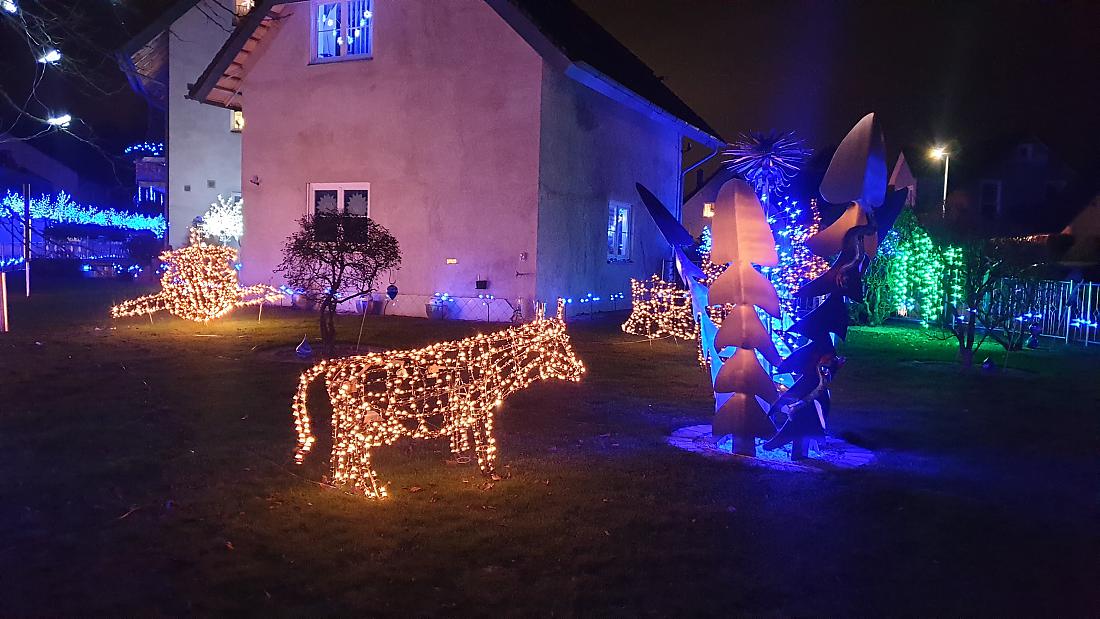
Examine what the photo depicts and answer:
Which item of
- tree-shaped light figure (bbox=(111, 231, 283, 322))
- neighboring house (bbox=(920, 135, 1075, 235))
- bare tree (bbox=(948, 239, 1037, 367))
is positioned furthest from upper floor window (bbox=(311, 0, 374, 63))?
neighboring house (bbox=(920, 135, 1075, 235))

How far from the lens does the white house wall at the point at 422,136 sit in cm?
1620

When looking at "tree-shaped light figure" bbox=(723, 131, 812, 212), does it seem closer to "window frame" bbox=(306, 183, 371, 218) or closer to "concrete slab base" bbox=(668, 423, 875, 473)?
"concrete slab base" bbox=(668, 423, 875, 473)

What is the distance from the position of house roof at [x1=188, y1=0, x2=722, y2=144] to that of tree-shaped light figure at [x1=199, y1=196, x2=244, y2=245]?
8851 mm

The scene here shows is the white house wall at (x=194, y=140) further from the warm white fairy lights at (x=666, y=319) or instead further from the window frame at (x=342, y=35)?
the warm white fairy lights at (x=666, y=319)

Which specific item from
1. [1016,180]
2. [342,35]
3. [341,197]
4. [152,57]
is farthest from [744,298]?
[1016,180]

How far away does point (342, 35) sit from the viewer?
17.9 meters

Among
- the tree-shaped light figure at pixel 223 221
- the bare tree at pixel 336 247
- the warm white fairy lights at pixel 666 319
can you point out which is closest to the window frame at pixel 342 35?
the warm white fairy lights at pixel 666 319

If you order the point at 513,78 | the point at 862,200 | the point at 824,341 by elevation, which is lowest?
the point at 824,341

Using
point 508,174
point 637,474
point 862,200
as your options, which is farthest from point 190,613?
point 508,174

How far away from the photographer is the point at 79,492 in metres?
5.09

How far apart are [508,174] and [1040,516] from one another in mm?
12441

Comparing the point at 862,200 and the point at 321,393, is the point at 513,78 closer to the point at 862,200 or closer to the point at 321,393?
the point at 321,393

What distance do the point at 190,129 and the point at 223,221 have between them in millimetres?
3462

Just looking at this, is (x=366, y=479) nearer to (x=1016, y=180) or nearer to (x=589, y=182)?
(x=589, y=182)
